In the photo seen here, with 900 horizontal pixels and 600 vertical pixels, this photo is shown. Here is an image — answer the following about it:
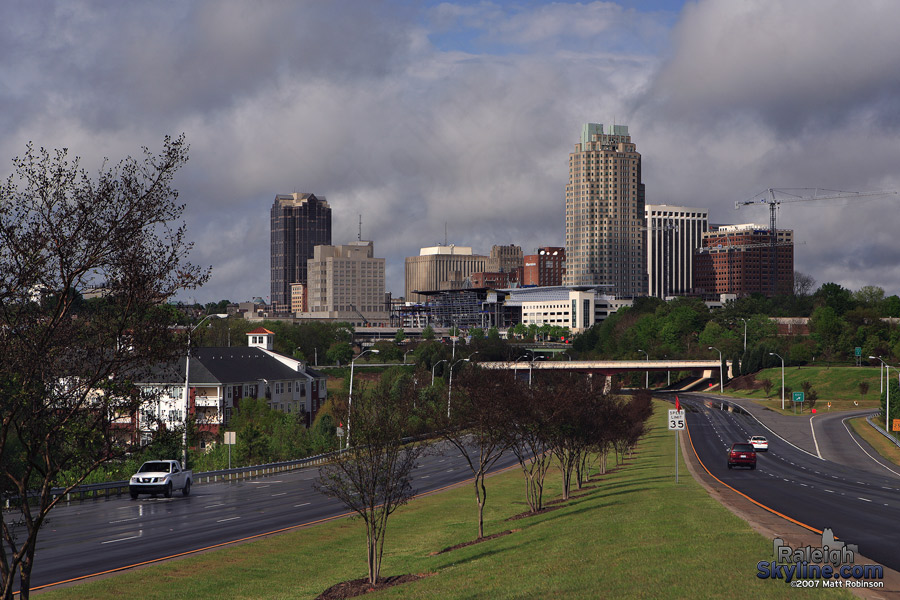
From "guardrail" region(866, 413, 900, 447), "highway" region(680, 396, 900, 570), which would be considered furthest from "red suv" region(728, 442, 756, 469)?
"guardrail" region(866, 413, 900, 447)

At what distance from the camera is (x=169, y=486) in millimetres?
50781

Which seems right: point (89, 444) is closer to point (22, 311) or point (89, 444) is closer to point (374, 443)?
point (22, 311)

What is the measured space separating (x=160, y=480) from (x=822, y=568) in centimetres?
4077

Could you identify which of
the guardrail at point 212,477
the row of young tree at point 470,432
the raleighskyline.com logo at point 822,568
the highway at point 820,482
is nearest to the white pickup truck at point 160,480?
the guardrail at point 212,477

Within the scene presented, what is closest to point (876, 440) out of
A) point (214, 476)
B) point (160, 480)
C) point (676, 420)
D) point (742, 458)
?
point (742, 458)

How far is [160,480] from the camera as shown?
50.7m

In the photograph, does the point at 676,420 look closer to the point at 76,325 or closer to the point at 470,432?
the point at 470,432

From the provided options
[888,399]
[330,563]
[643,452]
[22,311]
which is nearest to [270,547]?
[330,563]

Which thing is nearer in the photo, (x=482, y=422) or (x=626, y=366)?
(x=482, y=422)

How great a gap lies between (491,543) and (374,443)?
7552 millimetres

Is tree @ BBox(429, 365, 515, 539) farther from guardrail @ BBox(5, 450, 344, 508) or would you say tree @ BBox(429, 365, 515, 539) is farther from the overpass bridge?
the overpass bridge

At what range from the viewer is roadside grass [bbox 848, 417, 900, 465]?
77.1 metres

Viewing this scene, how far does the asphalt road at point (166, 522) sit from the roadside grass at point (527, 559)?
1464 millimetres

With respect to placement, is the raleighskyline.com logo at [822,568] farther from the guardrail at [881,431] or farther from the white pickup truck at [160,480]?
the guardrail at [881,431]
